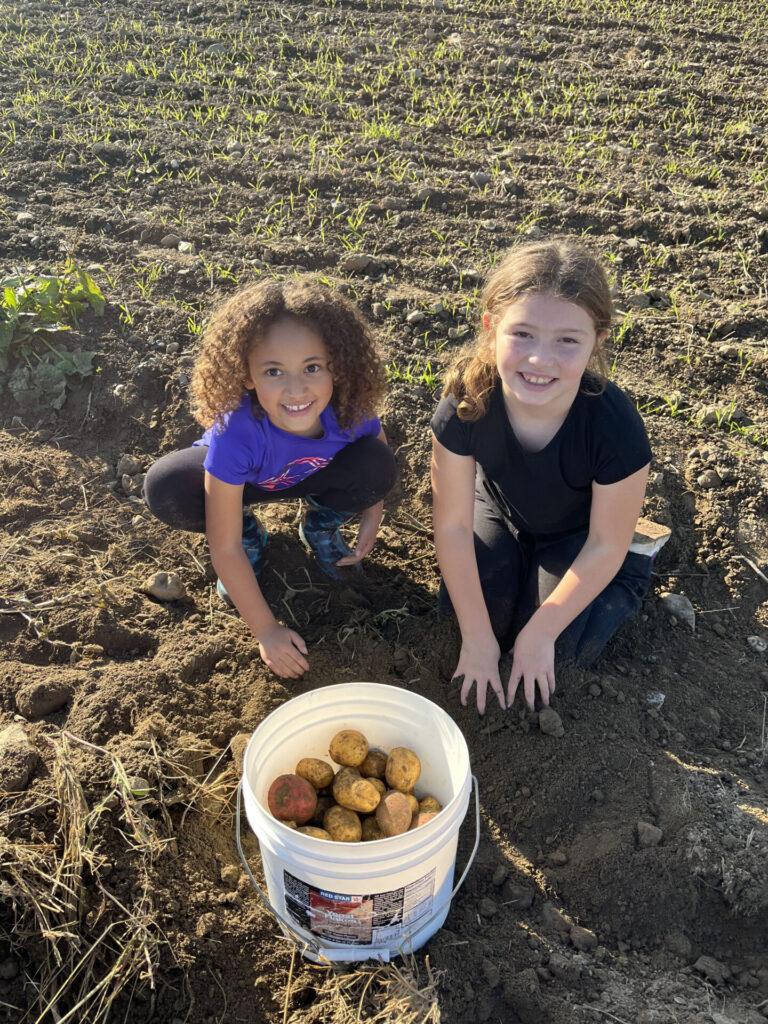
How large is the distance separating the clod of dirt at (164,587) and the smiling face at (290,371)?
700mm

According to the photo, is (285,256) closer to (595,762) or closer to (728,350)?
(728,350)

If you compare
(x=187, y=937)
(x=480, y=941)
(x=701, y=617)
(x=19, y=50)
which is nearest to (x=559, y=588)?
(x=701, y=617)

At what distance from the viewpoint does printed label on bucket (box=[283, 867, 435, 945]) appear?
1.53 m

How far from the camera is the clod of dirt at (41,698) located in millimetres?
2082

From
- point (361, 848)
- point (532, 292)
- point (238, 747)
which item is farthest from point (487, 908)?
point (532, 292)

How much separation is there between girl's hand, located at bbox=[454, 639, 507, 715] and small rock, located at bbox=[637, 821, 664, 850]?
0.43 m

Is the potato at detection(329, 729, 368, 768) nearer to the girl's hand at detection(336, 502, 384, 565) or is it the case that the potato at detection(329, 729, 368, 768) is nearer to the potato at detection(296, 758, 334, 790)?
the potato at detection(296, 758, 334, 790)

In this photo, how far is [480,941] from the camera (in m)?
1.74

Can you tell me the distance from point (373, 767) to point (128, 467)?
155 centimetres

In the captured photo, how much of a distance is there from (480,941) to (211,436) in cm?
137

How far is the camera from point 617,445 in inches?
82.4

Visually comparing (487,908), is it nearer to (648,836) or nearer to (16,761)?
(648,836)

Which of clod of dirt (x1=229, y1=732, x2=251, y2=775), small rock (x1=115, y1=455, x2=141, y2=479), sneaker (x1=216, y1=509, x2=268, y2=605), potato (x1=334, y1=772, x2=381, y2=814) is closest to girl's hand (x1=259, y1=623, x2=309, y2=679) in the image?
clod of dirt (x1=229, y1=732, x2=251, y2=775)

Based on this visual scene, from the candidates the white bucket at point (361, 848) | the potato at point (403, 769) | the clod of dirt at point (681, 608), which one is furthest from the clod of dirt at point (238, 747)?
the clod of dirt at point (681, 608)
